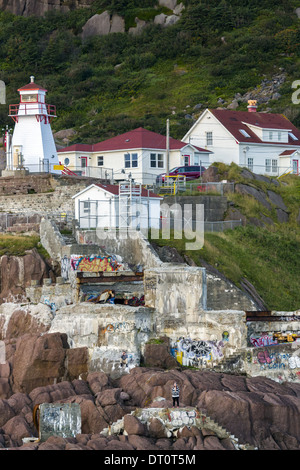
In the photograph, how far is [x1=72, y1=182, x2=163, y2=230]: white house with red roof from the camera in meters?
50.8

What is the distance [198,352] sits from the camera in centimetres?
4006

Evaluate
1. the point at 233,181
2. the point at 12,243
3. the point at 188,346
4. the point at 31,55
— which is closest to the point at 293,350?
the point at 188,346

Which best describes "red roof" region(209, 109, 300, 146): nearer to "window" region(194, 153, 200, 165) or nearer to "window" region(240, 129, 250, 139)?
"window" region(240, 129, 250, 139)

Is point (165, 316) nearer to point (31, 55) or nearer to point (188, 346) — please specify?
point (188, 346)

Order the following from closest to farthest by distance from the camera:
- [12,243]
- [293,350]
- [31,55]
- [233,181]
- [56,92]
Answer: [293,350] → [12,243] → [233,181] → [56,92] → [31,55]

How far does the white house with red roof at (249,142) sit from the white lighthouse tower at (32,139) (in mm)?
10847

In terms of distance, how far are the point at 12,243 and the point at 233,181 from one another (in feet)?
47.7

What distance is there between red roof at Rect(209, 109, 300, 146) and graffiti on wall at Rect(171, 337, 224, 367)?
26556 millimetres

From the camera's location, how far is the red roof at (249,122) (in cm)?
6606

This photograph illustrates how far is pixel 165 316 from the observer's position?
41.0 metres

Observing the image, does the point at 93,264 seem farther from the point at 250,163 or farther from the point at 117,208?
the point at 250,163

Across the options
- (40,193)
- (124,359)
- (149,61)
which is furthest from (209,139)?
(149,61)

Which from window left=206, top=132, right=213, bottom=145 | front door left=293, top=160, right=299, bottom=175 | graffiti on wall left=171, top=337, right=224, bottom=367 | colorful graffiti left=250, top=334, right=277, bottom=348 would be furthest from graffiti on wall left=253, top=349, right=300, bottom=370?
window left=206, top=132, right=213, bottom=145

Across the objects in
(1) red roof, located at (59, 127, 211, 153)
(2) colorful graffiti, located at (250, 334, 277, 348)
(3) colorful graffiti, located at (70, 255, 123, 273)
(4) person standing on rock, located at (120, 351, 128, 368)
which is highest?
(1) red roof, located at (59, 127, 211, 153)
